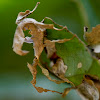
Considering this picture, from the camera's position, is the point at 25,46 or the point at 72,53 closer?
the point at 72,53

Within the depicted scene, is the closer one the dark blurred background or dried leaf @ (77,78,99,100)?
dried leaf @ (77,78,99,100)

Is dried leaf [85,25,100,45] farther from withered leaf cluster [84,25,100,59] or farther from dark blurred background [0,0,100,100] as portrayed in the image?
dark blurred background [0,0,100,100]

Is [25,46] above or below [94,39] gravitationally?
below

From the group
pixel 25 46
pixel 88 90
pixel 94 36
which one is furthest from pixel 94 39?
pixel 25 46

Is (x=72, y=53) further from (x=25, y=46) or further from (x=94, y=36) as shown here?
(x=25, y=46)

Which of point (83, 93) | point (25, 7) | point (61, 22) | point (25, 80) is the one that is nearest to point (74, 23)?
point (61, 22)

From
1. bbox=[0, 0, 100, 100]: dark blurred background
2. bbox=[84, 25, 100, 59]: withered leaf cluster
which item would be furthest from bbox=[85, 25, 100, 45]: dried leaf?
bbox=[0, 0, 100, 100]: dark blurred background

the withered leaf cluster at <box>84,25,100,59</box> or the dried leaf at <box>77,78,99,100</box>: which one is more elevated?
the withered leaf cluster at <box>84,25,100,59</box>

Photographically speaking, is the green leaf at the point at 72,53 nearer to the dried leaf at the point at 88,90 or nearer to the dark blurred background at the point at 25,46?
the dried leaf at the point at 88,90

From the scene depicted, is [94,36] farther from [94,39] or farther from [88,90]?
[88,90]
